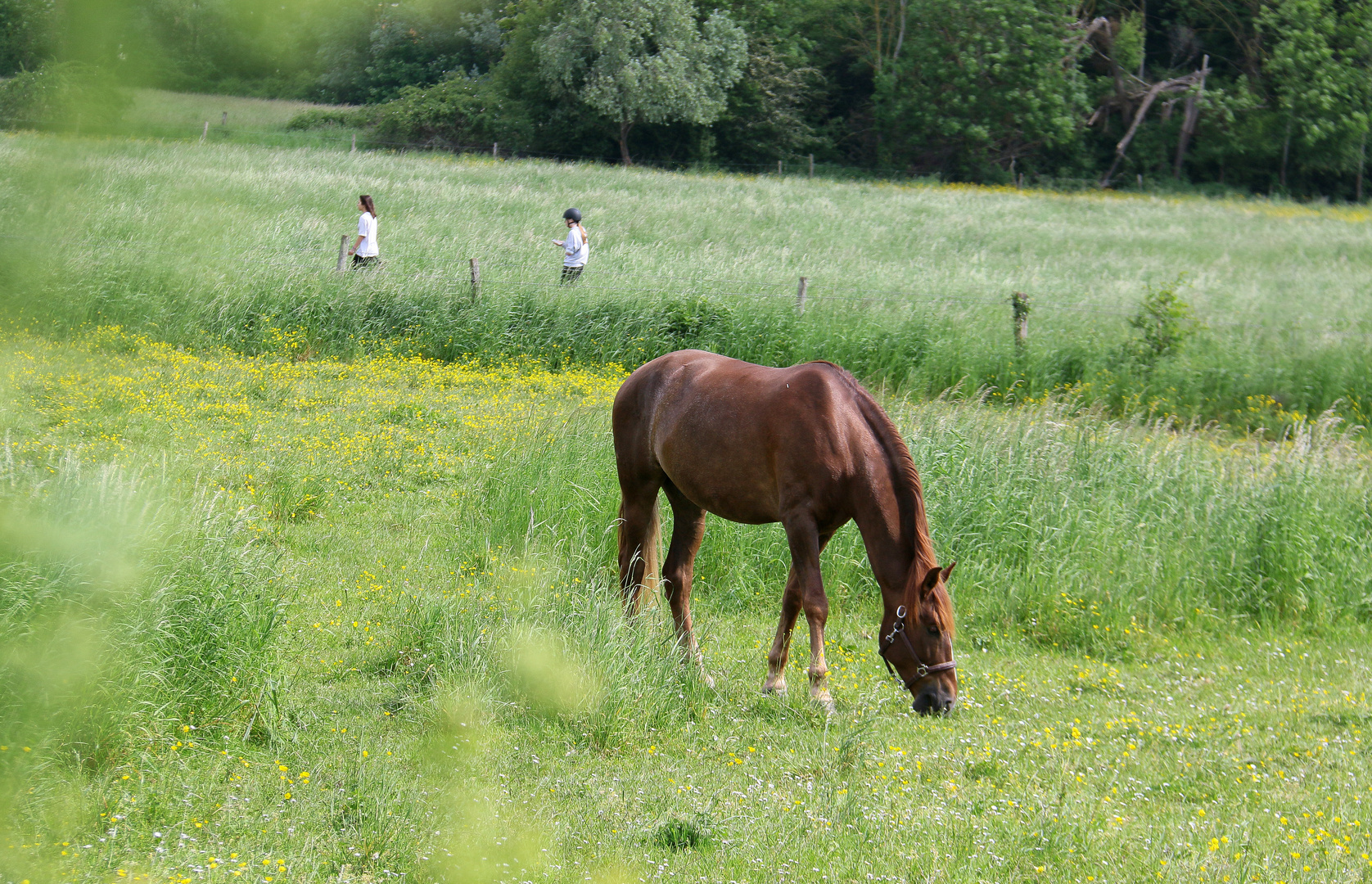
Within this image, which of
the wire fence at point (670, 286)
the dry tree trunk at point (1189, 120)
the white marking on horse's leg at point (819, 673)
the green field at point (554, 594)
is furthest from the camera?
the dry tree trunk at point (1189, 120)

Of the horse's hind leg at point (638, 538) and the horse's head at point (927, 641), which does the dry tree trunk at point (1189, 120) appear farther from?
the horse's head at point (927, 641)

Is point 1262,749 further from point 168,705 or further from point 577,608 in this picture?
point 168,705

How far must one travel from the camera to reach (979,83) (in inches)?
1858

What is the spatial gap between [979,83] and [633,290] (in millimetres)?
38135

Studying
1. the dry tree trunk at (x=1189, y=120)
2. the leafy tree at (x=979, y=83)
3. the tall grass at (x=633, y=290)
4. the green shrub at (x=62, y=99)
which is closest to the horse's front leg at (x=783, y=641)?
the tall grass at (x=633, y=290)

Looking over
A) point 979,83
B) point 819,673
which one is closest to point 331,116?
point 819,673

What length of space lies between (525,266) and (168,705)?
12.7 m

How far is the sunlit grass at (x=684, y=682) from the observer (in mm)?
3646

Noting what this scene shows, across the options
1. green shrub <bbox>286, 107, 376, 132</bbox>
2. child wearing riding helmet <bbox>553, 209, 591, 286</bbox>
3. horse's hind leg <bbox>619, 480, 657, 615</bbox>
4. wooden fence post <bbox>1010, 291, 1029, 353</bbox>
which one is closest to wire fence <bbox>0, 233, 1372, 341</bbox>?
child wearing riding helmet <bbox>553, 209, 591, 286</bbox>

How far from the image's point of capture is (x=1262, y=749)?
533 centimetres

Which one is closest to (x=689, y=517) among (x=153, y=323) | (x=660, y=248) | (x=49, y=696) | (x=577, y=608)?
(x=577, y=608)

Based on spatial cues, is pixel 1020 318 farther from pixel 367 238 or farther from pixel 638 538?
pixel 638 538

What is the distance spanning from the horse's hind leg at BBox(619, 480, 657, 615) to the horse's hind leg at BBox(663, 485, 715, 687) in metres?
0.11

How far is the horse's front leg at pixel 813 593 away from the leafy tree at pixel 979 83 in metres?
44.4
